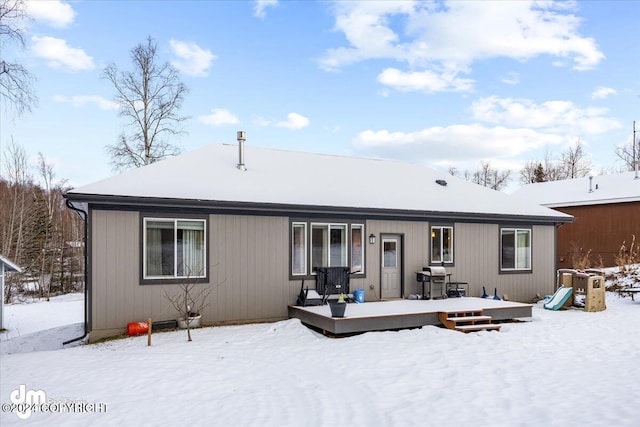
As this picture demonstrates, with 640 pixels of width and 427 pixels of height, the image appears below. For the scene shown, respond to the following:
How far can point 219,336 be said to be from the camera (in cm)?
831

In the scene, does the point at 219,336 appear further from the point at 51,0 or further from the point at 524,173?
the point at 524,173

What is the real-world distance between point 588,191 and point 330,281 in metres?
18.9

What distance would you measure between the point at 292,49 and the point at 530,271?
11378 millimetres

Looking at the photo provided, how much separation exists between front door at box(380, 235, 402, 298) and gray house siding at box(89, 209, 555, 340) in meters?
0.17

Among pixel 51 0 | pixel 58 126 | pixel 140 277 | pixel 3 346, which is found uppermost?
pixel 51 0

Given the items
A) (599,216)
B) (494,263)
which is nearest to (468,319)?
(494,263)

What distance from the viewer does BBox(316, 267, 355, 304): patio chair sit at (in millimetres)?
10062

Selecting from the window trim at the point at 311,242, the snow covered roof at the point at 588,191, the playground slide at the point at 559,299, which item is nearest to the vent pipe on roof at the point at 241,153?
the window trim at the point at 311,242

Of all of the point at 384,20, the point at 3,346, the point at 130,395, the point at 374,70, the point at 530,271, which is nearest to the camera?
the point at 130,395

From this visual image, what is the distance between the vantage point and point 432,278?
1104 centimetres

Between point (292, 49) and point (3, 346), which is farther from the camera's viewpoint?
point (292, 49)

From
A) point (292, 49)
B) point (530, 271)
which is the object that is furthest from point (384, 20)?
point (530, 271)

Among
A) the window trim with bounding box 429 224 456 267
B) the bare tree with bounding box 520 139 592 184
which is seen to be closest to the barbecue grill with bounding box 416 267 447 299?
the window trim with bounding box 429 224 456 267

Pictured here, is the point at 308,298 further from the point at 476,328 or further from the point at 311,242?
the point at 476,328
